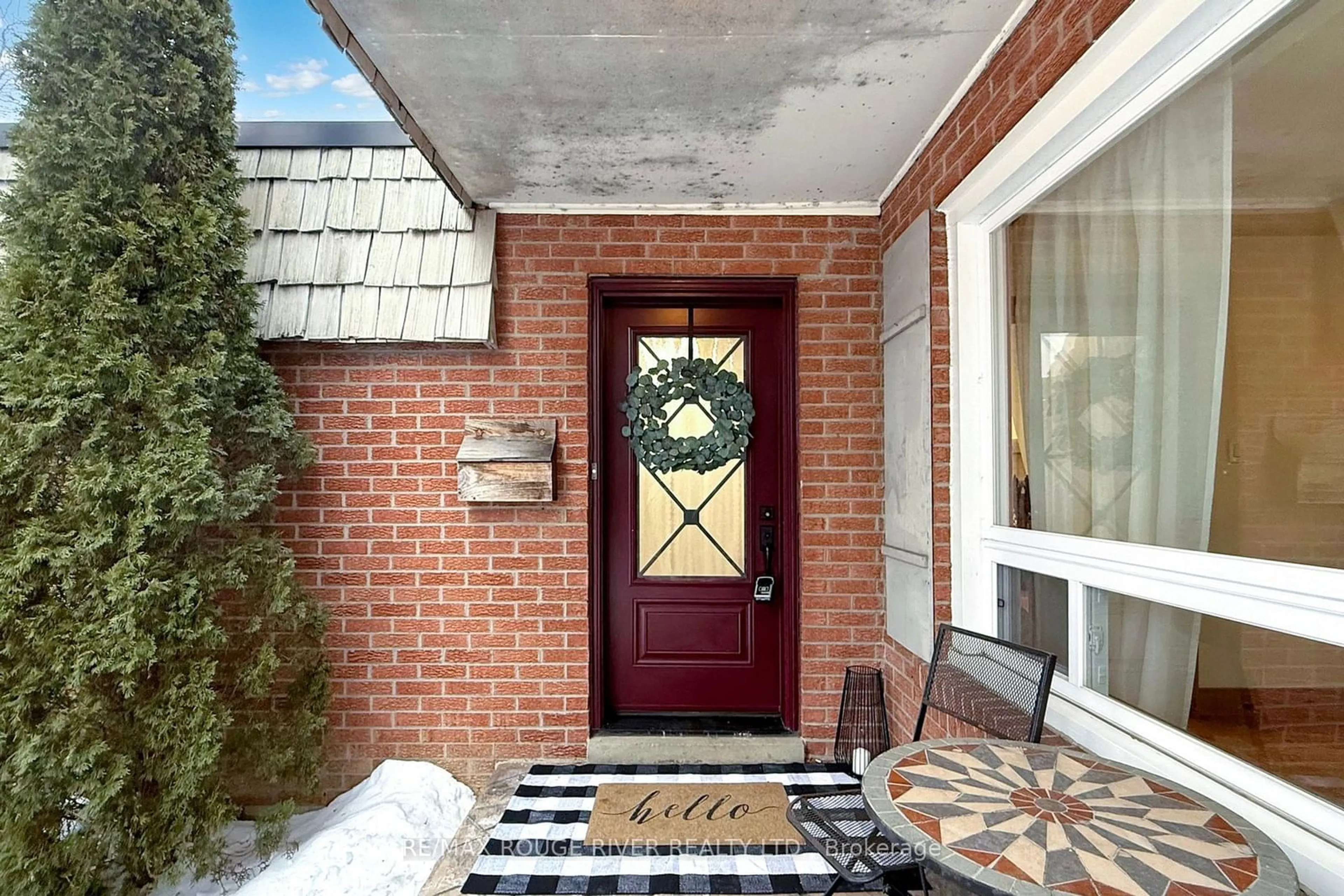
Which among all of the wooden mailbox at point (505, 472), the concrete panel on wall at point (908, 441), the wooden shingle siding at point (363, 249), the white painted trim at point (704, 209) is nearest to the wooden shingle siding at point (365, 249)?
the wooden shingle siding at point (363, 249)

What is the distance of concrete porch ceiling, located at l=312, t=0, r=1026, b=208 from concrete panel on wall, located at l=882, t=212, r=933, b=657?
407mm

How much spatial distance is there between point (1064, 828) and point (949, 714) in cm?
84

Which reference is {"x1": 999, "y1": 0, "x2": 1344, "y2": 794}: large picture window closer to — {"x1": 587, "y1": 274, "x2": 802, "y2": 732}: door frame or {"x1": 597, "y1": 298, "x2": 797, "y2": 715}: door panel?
{"x1": 587, "y1": 274, "x2": 802, "y2": 732}: door frame

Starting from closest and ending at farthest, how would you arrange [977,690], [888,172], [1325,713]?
[1325,713] → [977,690] → [888,172]

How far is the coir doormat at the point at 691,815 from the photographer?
92.7 inches

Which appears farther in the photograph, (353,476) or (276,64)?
(276,64)

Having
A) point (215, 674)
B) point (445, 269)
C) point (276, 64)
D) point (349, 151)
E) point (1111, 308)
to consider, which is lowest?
point (215, 674)

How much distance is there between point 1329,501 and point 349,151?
3.44 metres

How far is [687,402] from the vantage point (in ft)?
10.4

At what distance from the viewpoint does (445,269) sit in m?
2.93

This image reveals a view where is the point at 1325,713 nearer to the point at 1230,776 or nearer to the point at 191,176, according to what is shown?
the point at 1230,776

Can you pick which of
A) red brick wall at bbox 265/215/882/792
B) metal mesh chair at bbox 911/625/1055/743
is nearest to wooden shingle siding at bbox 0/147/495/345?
red brick wall at bbox 265/215/882/792

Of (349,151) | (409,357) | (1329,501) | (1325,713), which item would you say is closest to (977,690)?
(1325,713)

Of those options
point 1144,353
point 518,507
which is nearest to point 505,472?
point 518,507
